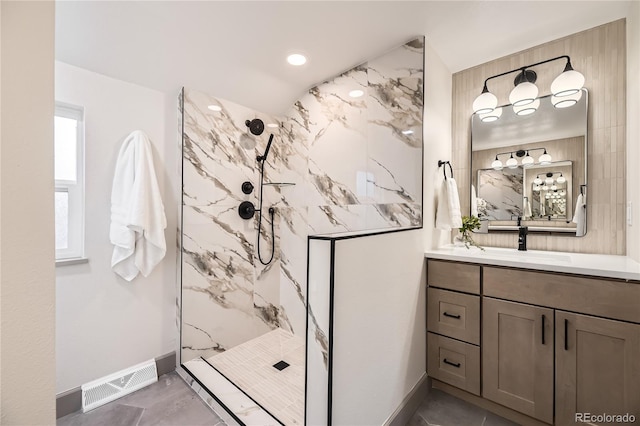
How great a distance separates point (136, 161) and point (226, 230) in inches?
33.1

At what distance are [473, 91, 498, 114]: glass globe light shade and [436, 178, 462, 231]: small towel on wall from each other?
62cm

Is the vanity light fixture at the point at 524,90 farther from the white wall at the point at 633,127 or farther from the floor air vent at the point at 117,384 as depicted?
the floor air vent at the point at 117,384

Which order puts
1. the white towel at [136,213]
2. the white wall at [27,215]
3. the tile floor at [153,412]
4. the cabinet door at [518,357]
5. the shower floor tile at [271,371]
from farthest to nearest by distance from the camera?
the white towel at [136,213]
the shower floor tile at [271,371]
the tile floor at [153,412]
the cabinet door at [518,357]
the white wall at [27,215]

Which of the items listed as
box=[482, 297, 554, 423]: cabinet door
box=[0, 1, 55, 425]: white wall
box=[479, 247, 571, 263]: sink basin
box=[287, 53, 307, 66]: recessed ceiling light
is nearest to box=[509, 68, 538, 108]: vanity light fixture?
box=[479, 247, 571, 263]: sink basin

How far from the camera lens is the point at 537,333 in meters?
1.45

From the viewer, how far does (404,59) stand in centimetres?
184

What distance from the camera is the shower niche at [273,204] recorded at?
6.04 ft

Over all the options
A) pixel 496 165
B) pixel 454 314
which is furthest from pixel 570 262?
pixel 496 165

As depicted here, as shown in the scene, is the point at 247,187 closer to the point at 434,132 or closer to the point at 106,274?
the point at 106,274

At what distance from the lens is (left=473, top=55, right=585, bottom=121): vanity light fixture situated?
1.68 metres

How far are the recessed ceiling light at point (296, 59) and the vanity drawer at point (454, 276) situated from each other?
1.72m

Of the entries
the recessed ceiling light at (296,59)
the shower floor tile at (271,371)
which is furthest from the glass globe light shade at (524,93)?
the shower floor tile at (271,371)

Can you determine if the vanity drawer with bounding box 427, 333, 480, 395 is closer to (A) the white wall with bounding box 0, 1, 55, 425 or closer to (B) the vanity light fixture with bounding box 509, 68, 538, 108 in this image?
(B) the vanity light fixture with bounding box 509, 68, 538, 108

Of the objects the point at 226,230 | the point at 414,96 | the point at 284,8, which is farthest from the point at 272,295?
the point at 284,8
